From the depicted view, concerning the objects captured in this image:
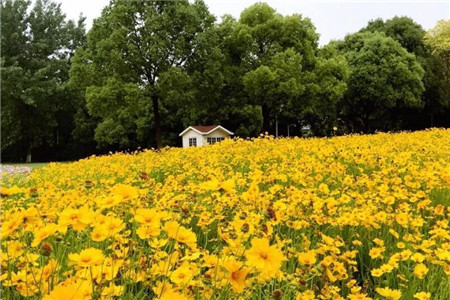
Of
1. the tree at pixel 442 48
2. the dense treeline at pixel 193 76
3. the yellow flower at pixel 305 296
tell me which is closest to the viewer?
the yellow flower at pixel 305 296

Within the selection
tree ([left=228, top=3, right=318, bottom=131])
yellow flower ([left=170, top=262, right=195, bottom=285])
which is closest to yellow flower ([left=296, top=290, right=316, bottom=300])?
yellow flower ([left=170, top=262, right=195, bottom=285])

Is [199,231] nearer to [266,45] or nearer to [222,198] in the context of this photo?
[222,198]

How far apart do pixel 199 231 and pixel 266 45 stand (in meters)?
23.7

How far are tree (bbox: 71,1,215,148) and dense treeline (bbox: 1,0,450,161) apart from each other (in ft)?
0.18

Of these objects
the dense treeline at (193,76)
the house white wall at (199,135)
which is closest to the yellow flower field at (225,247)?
the dense treeline at (193,76)

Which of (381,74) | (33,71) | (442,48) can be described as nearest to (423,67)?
(442,48)

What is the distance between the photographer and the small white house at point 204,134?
2686 centimetres

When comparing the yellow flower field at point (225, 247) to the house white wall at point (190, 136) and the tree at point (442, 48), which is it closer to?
the house white wall at point (190, 136)

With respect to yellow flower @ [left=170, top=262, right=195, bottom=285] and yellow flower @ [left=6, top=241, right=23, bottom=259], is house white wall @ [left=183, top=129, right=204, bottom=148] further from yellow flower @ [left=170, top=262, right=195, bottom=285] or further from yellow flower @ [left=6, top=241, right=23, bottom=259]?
yellow flower @ [left=170, top=262, right=195, bottom=285]

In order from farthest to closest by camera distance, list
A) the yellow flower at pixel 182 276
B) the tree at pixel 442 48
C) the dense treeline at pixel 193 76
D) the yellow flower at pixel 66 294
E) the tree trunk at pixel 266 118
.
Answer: the tree at pixel 442 48
the tree trunk at pixel 266 118
the dense treeline at pixel 193 76
the yellow flower at pixel 182 276
the yellow flower at pixel 66 294

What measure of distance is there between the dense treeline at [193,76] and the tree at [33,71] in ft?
0.28

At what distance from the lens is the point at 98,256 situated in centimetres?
153

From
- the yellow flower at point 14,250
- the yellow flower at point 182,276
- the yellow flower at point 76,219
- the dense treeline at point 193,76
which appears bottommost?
the yellow flower at point 182,276

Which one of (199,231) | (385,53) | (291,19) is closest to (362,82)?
(385,53)
